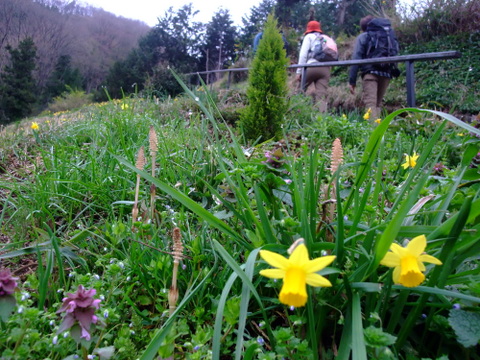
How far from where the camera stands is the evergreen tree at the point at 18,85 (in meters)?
23.6

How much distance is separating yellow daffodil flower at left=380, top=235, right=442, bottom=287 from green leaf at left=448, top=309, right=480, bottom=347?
16cm

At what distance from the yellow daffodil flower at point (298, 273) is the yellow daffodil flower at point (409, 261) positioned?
0.17 metres

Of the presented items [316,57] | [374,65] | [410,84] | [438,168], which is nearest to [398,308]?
Answer: [438,168]

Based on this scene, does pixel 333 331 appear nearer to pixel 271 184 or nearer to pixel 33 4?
pixel 271 184

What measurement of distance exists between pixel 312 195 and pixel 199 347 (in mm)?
467

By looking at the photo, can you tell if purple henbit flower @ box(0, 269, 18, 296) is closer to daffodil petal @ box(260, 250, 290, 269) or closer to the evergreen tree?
daffodil petal @ box(260, 250, 290, 269)

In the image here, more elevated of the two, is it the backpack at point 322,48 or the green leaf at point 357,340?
the backpack at point 322,48

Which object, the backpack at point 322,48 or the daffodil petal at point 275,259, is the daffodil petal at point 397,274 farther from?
the backpack at point 322,48

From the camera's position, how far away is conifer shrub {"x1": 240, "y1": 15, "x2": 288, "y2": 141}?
3391mm

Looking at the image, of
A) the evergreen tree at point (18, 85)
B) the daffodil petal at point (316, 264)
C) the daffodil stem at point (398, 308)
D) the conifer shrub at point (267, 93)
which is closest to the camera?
the daffodil petal at point (316, 264)

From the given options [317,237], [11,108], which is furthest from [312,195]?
[11,108]

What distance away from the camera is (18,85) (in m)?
24.2

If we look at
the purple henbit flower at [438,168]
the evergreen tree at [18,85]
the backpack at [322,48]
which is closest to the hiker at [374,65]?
the backpack at [322,48]

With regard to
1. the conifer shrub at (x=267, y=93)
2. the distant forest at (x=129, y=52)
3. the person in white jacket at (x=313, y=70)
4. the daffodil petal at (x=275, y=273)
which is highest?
the distant forest at (x=129, y=52)
